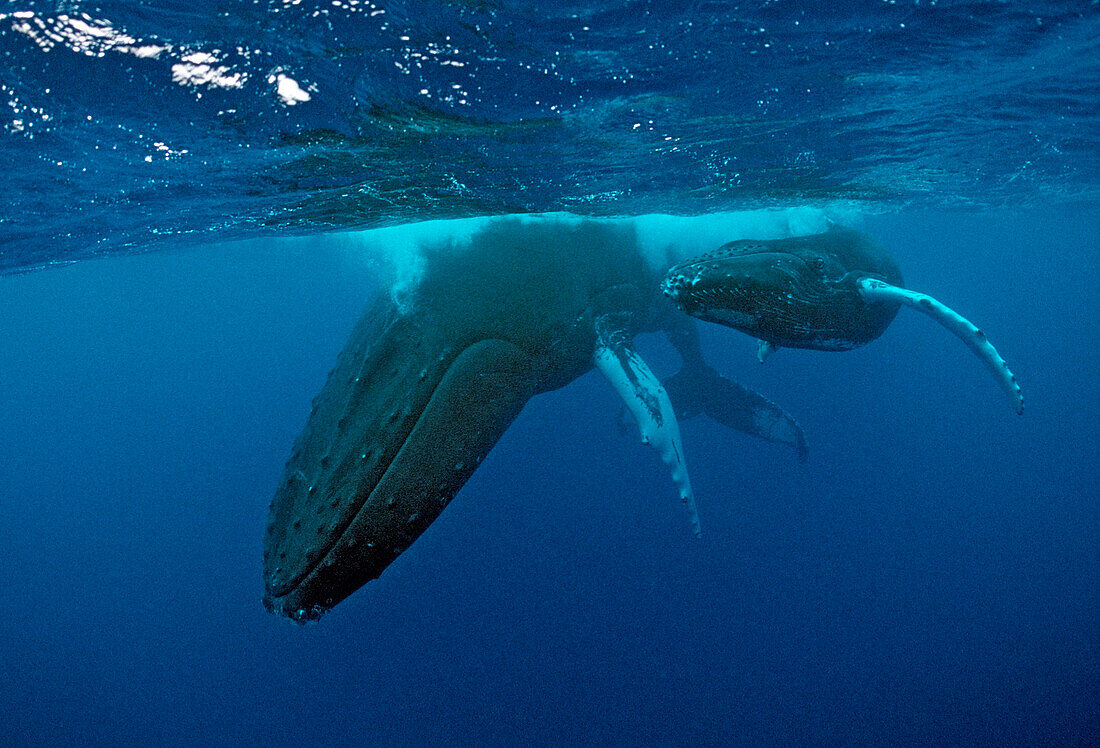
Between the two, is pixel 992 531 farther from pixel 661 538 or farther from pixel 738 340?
pixel 661 538

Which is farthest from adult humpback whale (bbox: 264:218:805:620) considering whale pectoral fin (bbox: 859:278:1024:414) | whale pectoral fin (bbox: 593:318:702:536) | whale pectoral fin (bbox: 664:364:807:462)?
whale pectoral fin (bbox: 664:364:807:462)

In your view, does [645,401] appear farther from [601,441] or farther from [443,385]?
[601,441]

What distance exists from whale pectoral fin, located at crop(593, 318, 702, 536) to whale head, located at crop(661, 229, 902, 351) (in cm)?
184

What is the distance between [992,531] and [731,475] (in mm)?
12937

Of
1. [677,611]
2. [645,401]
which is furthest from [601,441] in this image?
[645,401]

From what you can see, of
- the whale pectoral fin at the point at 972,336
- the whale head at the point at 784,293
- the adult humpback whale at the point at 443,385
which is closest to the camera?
the adult humpback whale at the point at 443,385

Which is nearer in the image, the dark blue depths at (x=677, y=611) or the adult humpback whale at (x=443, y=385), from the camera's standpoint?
the adult humpback whale at (x=443, y=385)

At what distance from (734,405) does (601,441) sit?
11.4 m

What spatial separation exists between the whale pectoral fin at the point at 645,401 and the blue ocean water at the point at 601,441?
10.8 feet

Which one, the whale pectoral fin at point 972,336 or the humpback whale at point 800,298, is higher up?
the humpback whale at point 800,298

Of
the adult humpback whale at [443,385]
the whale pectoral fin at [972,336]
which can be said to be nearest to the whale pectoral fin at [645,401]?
the adult humpback whale at [443,385]

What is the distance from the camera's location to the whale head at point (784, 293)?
616 centimetres

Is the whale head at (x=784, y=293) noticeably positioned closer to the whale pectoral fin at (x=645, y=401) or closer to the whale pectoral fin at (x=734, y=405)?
the whale pectoral fin at (x=645, y=401)

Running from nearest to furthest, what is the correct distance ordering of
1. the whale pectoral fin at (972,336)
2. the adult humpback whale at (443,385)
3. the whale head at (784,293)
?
the adult humpback whale at (443,385) < the whale head at (784,293) < the whale pectoral fin at (972,336)
